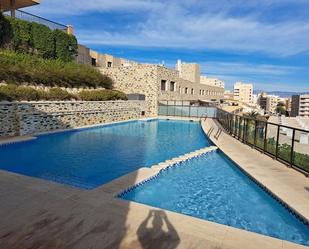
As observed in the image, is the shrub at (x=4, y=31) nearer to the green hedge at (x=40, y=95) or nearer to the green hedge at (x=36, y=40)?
the green hedge at (x=36, y=40)

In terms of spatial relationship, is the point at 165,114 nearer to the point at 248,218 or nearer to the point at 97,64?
the point at 97,64

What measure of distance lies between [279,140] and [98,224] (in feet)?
23.0

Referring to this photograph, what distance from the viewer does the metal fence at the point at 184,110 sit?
2723cm

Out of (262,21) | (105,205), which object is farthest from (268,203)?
(262,21)

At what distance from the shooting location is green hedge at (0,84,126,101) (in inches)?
578

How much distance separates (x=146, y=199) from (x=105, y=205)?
1606 millimetres

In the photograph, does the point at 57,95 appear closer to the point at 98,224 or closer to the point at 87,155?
the point at 87,155

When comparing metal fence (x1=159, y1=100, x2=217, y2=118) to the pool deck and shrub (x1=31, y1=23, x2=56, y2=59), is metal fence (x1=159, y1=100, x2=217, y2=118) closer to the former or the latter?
shrub (x1=31, y1=23, x2=56, y2=59)

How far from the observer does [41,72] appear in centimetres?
1964

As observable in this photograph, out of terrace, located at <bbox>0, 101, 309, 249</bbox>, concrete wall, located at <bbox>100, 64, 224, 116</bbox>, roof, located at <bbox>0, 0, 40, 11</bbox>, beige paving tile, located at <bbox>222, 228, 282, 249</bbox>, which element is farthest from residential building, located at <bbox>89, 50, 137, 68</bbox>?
beige paving tile, located at <bbox>222, 228, 282, 249</bbox>

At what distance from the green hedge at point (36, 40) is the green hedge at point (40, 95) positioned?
703 centimetres

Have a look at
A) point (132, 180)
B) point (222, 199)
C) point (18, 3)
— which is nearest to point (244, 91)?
point (18, 3)

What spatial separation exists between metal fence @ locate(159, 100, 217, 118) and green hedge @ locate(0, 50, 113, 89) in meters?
7.48

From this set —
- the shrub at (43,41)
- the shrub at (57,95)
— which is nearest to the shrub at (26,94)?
the shrub at (57,95)
